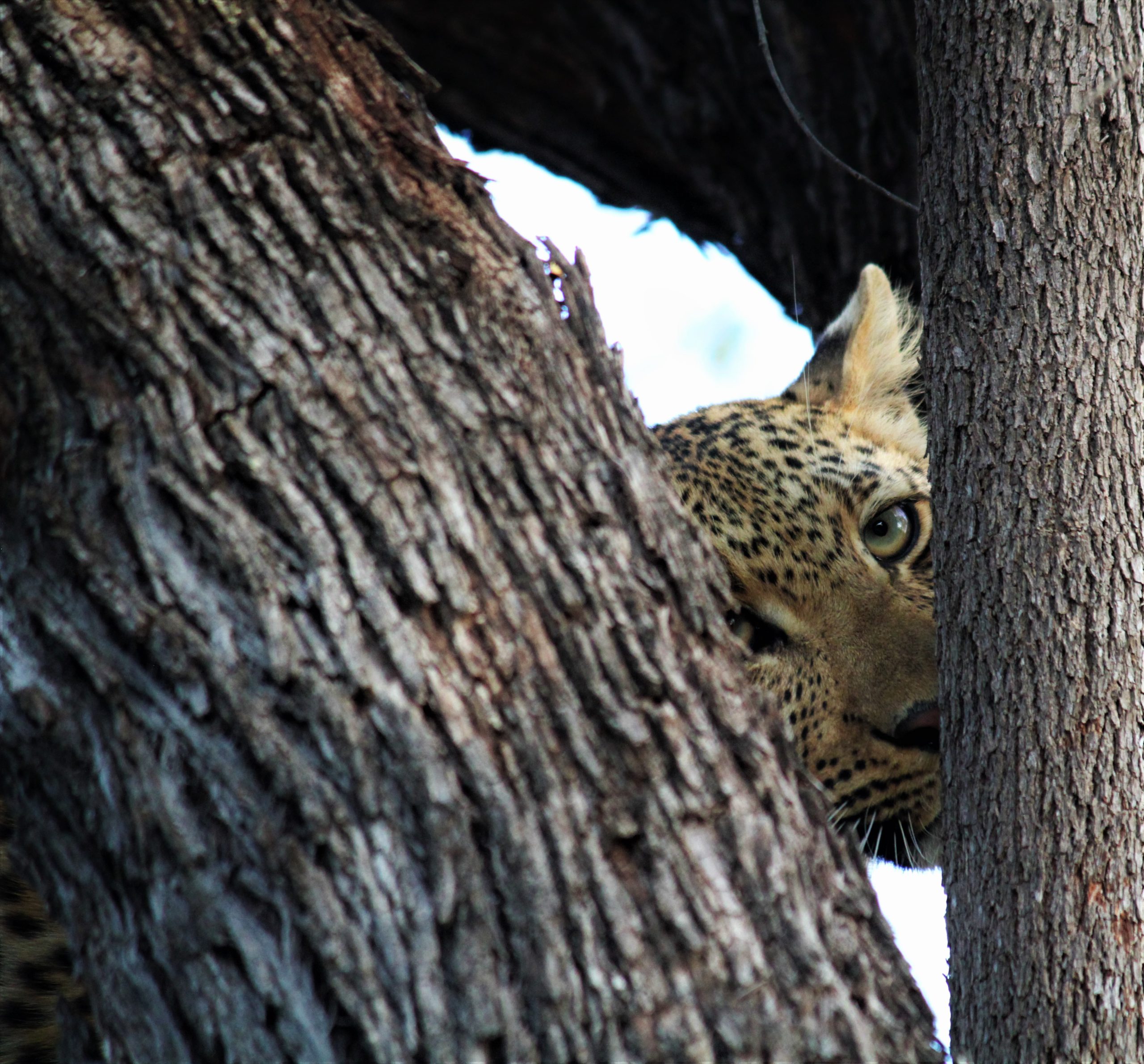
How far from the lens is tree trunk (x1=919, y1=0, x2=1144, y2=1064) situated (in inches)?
75.0

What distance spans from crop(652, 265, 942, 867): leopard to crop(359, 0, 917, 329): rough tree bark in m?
0.55

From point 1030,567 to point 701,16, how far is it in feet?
11.3

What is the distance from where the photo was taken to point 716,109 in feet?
16.1

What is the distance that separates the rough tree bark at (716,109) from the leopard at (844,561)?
55cm

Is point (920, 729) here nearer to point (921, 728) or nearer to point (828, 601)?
point (921, 728)

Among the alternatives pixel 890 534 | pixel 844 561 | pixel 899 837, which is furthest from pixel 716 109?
pixel 899 837

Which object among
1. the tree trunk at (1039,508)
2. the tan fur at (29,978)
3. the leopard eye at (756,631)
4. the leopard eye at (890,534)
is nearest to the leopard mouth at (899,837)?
the leopard eye at (756,631)

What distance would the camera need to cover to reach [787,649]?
3426mm

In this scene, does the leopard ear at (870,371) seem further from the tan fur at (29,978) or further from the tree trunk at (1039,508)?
the tan fur at (29,978)

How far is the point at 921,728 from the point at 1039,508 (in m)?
1.17

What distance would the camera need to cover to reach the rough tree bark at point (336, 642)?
1.44 metres

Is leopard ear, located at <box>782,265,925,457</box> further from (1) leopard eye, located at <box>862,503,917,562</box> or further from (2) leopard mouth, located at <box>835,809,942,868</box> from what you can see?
(2) leopard mouth, located at <box>835,809,942,868</box>

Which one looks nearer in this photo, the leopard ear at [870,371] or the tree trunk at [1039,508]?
the tree trunk at [1039,508]

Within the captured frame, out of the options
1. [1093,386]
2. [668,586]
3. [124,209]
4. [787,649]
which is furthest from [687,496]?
[124,209]
